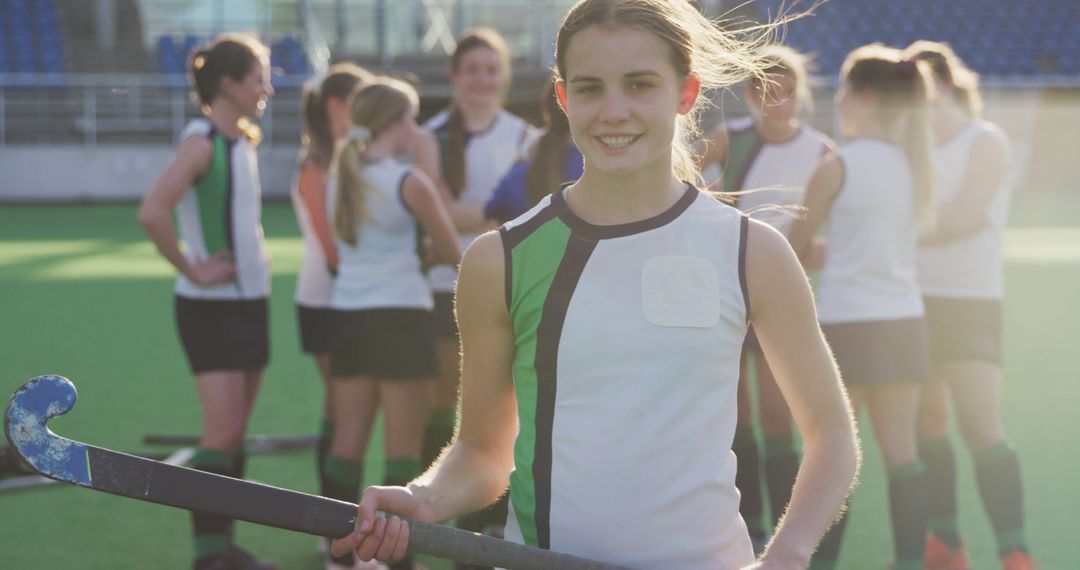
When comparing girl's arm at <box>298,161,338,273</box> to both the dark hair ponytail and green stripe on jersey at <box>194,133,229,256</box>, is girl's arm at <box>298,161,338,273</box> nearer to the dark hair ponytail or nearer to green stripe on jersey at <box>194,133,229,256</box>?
green stripe on jersey at <box>194,133,229,256</box>

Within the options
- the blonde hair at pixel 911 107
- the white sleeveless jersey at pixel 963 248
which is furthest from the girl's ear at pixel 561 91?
the white sleeveless jersey at pixel 963 248

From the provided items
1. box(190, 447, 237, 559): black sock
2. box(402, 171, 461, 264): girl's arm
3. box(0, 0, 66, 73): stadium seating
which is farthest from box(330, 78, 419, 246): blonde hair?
box(0, 0, 66, 73): stadium seating

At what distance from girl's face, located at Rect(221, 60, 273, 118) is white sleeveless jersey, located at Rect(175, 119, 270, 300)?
0.10m

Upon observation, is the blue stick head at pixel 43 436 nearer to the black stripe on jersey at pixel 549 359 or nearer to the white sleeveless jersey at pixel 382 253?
the black stripe on jersey at pixel 549 359

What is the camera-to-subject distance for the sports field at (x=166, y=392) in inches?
165

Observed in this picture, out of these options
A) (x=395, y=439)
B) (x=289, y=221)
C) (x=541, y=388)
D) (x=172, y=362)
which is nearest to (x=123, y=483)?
(x=541, y=388)

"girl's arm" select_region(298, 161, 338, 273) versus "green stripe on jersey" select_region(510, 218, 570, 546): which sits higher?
"green stripe on jersey" select_region(510, 218, 570, 546)

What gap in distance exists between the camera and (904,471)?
11.5 ft

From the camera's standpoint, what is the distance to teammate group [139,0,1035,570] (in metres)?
1.69

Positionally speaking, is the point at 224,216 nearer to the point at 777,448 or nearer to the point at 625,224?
the point at 777,448

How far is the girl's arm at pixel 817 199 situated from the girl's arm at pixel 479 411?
1.78 metres

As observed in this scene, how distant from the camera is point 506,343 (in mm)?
1807

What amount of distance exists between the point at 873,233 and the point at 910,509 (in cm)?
79

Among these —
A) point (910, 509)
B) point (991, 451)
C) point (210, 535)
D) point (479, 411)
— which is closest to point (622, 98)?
Answer: point (479, 411)
